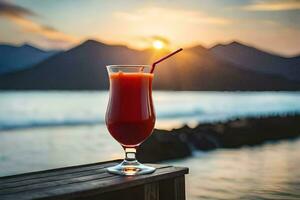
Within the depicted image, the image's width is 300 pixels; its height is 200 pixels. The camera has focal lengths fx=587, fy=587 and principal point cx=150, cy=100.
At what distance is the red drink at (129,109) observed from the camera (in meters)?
1.43

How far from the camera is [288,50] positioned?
9.23 metres

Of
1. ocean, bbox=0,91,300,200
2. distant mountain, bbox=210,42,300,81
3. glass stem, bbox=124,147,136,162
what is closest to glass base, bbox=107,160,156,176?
glass stem, bbox=124,147,136,162

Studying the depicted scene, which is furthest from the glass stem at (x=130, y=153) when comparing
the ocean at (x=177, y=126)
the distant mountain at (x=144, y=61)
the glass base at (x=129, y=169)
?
the distant mountain at (x=144, y=61)

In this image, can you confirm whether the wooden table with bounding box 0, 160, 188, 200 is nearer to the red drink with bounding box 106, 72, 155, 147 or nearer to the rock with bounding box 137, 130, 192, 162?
the red drink with bounding box 106, 72, 155, 147

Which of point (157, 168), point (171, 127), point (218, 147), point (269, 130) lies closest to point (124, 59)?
point (171, 127)

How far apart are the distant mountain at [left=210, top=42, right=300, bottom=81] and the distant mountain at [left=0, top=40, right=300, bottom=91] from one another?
0.11 metres

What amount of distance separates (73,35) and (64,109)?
55.4 inches

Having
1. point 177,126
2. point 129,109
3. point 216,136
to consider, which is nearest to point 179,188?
point 129,109

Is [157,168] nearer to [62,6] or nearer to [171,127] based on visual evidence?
[171,127]

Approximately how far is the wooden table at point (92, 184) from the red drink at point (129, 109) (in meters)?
0.10

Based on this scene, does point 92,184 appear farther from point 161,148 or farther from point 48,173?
point 161,148

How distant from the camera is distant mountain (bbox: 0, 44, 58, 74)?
9581mm

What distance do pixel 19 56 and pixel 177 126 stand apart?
2932 mm

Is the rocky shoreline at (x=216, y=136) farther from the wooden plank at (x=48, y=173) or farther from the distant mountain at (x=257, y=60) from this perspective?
the wooden plank at (x=48, y=173)
